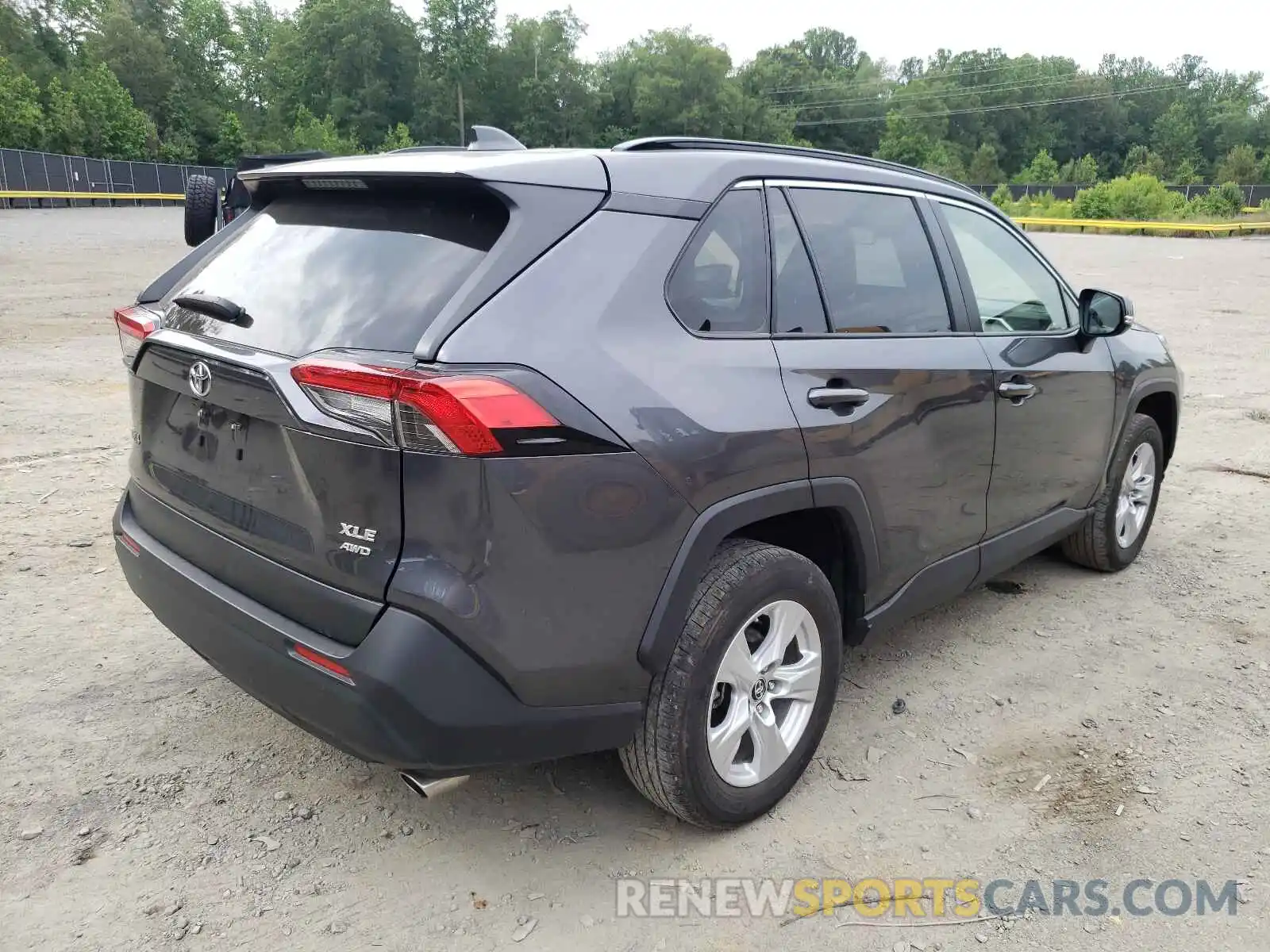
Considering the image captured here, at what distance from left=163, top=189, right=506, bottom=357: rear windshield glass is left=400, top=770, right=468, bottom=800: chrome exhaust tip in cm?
100

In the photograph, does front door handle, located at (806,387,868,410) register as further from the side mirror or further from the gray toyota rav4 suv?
the side mirror

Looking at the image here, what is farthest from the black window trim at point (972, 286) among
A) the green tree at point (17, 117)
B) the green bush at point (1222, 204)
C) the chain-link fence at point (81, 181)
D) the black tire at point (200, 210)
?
the green tree at point (17, 117)

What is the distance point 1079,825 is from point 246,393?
8.36ft

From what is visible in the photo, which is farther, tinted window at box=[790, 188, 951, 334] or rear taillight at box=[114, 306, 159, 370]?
tinted window at box=[790, 188, 951, 334]

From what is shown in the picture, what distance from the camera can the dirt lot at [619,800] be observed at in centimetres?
241

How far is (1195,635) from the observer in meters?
4.04

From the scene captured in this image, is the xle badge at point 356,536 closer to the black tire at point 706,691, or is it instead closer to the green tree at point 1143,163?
the black tire at point 706,691

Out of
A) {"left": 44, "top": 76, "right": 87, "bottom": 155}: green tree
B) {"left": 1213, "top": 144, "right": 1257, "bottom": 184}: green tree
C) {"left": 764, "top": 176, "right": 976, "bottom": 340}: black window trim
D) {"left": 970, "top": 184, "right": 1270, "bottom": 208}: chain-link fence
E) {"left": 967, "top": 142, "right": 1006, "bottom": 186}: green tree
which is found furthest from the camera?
{"left": 967, "top": 142, "right": 1006, "bottom": 186}: green tree

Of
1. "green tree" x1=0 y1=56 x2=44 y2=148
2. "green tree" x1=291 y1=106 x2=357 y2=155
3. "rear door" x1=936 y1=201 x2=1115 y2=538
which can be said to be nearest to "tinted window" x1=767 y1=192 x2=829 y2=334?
"rear door" x1=936 y1=201 x2=1115 y2=538

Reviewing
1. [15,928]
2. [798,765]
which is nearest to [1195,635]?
[798,765]

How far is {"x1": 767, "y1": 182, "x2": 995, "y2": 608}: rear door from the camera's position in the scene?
109 inches

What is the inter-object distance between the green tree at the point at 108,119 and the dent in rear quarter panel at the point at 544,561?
212 feet

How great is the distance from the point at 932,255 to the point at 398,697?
2.35 meters

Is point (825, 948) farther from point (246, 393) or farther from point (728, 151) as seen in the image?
point (728, 151)
